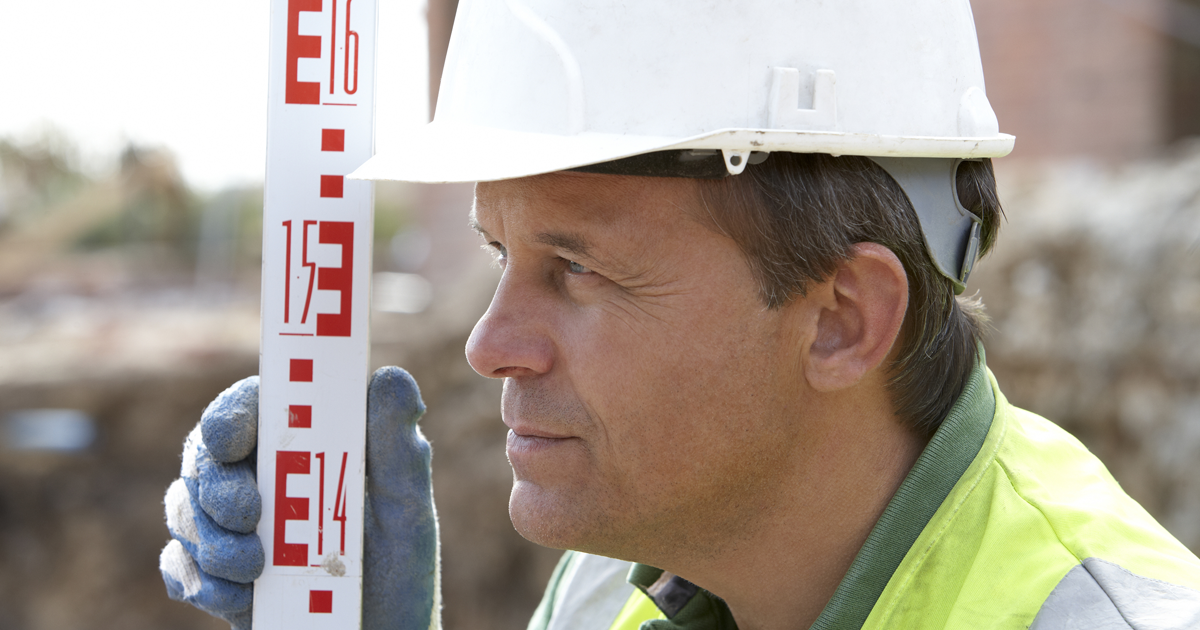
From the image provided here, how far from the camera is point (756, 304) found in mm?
1500

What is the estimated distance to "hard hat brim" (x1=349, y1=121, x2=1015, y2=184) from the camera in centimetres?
140

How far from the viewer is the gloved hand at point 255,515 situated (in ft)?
5.52

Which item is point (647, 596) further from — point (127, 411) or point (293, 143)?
point (127, 411)

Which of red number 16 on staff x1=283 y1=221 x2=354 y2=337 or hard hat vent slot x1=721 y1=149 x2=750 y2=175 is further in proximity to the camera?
red number 16 on staff x1=283 y1=221 x2=354 y2=337

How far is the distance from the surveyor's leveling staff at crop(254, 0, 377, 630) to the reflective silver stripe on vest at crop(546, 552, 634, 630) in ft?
1.78

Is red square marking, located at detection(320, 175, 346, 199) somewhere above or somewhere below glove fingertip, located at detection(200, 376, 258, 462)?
above

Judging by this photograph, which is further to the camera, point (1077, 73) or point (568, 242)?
point (1077, 73)

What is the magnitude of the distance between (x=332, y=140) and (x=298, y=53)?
165mm

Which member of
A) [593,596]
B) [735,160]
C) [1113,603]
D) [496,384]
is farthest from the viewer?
[496,384]

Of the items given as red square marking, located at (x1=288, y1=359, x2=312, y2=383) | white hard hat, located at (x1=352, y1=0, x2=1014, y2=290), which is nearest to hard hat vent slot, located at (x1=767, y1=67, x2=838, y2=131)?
white hard hat, located at (x1=352, y1=0, x2=1014, y2=290)

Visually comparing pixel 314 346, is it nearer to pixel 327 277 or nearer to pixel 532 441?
pixel 327 277

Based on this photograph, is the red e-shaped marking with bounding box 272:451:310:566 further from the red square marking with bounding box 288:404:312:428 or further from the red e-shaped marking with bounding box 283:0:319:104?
the red e-shaped marking with bounding box 283:0:319:104

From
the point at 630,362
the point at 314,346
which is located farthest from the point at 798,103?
the point at 314,346

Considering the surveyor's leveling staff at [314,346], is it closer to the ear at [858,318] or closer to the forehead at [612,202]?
the forehead at [612,202]
